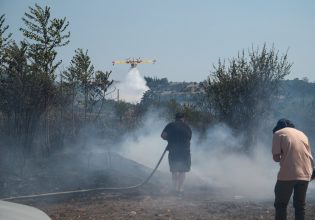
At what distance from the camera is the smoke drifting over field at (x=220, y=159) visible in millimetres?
11953

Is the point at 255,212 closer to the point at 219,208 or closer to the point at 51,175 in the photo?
the point at 219,208

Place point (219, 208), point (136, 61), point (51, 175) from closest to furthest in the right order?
point (219, 208), point (51, 175), point (136, 61)

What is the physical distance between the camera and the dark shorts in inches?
383

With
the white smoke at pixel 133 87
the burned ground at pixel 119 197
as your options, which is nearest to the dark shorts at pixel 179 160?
the burned ground at pixel 119 197

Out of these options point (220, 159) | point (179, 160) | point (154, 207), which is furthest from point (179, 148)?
point (220, 159)

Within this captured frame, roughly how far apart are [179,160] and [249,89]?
5.79m

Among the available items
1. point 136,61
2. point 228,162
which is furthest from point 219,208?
point 136,61

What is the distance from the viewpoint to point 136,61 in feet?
316

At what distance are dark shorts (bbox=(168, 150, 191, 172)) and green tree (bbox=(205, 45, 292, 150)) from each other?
5427 mm

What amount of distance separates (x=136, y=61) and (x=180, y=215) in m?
90.0

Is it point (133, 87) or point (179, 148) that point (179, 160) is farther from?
point (133, 87)

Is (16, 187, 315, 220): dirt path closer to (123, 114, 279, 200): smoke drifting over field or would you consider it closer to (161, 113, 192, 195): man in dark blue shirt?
(161, 113, 192, 195): man in dark blue shirt

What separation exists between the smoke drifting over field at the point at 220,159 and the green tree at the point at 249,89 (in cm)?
51

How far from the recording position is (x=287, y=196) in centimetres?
618
